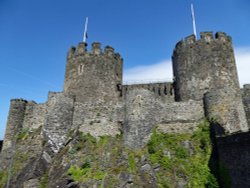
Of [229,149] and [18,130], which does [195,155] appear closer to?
[229,149]

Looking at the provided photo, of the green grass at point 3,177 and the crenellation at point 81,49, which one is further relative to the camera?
the crenellation at point 81,49

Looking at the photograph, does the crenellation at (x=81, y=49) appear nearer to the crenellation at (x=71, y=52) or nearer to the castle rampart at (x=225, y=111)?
the crenellation at (x=71, y=52)

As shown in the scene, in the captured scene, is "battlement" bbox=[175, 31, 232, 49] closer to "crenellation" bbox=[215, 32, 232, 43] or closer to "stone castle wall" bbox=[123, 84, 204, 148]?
"crenellation" bbox=[215, 32, 232, 43]

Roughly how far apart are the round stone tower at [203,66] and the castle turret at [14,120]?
47.3 ft

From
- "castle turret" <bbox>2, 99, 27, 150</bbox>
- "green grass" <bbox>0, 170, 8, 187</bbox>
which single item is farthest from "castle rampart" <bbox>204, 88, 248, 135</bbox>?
"castle turret" <bbox>2, 99, 27, 150</bbox>

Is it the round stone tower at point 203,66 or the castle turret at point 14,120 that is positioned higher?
the round stone tower at point 203,66

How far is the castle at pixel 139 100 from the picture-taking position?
19328 millimetres

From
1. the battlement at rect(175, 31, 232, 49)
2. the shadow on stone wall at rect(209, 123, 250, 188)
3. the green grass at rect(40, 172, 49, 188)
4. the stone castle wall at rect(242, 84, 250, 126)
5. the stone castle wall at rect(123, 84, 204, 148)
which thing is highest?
the battlement at rect(175, 31, 232, 49)

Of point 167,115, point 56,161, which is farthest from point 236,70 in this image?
point 56,161

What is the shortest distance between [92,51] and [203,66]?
1075 centimetres

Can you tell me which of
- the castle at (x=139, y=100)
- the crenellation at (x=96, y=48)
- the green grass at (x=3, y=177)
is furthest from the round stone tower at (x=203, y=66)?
the green grass at (x=3, y=177)

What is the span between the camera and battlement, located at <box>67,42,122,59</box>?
86.4 ft

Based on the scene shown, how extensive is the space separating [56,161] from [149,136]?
699 centimetres

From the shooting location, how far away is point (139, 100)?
20.2 metres
